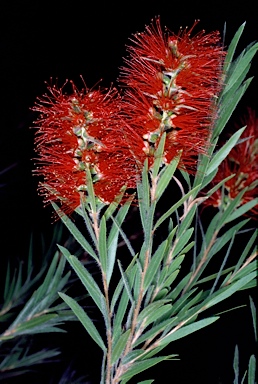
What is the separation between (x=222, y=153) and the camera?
41 cm

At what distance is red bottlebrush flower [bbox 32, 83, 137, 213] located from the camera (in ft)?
1.16

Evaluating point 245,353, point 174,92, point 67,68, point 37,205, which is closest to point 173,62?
point 174,92

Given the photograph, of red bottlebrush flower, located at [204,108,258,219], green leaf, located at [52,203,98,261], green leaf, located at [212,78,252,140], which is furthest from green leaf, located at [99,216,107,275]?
red bottlebrush flower, located at [204,108,258,219]

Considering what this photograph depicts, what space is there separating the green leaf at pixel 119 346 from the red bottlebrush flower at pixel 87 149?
0.32 ft

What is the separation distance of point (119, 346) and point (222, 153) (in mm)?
169

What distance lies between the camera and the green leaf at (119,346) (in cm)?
36

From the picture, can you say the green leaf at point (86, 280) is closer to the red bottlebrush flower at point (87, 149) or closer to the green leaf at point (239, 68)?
the red bottlebrush flower at point (87, 149)

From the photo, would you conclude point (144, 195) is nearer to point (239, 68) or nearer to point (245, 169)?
point (239, 68)

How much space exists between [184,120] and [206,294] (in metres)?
0.17

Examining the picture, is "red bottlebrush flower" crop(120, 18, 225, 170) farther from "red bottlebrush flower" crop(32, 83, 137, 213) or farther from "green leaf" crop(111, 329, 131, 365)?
"green leaf" crop(111, 329, 131, 365)

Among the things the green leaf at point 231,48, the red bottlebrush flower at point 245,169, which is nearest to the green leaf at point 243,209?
the red bottlebrush flower at point 245,169

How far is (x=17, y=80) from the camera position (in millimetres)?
1099

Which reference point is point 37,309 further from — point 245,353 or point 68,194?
point 245,353

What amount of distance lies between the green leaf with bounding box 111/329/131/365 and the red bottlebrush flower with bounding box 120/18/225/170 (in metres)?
0.12
